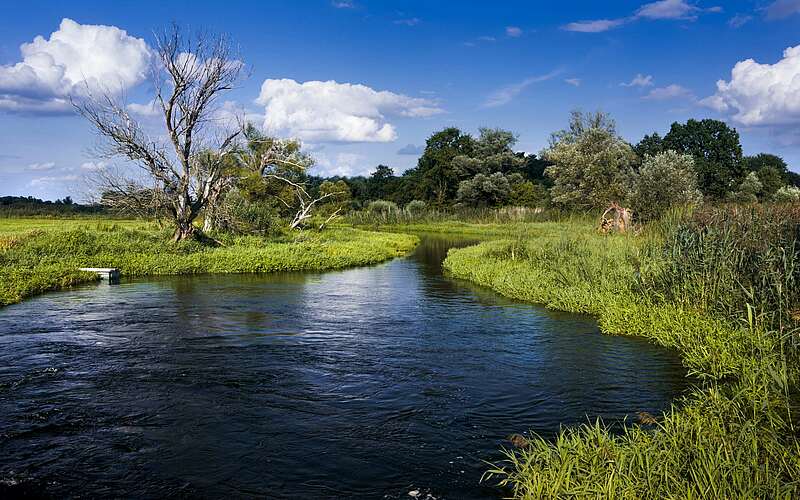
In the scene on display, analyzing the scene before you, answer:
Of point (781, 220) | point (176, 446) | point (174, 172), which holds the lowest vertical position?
point (176, 446)

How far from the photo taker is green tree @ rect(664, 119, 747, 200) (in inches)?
2579

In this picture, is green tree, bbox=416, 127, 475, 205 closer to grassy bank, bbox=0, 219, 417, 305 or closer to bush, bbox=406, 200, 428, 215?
bush, bbox=406, 200, 428, 215

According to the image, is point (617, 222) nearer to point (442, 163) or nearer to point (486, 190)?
point (486, 190)

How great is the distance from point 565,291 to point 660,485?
12.5 metres

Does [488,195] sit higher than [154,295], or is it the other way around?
[488,195]

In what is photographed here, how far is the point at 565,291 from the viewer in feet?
58.4

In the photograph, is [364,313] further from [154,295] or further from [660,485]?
[660,485]

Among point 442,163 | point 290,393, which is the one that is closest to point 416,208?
A: point 442,163

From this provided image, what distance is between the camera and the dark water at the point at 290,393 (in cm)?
721

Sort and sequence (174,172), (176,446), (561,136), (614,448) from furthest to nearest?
(561,136)
(174,172)
(176,446)
(614,448)

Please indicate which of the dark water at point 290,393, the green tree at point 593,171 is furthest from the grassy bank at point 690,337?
the green tree at point 593,171

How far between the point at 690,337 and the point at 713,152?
6512 centimetres

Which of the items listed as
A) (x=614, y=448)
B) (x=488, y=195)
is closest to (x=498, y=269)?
(x=614, y=448)

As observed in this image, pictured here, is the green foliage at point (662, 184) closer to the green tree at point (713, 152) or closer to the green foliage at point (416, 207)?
Result: the green tree at point (713, 152)
